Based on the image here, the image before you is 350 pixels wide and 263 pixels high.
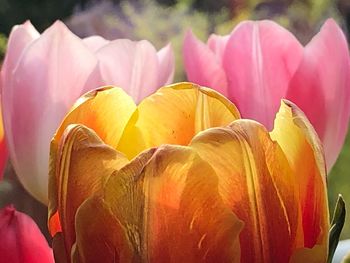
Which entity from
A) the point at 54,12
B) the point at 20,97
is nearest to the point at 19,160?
the point at 20,97

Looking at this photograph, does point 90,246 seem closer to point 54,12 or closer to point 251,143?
point 251,143

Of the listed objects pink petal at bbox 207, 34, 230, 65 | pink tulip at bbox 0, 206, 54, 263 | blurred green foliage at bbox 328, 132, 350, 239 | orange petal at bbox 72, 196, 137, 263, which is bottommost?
blurred green foliage at bbox 328, 132, 350, 239

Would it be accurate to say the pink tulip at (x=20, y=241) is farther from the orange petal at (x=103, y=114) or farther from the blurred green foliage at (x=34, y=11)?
the blurred green foliage at (x=34, y=11)

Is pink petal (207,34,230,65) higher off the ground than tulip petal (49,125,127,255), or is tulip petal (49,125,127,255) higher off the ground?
pink petal (207,34,230,65)

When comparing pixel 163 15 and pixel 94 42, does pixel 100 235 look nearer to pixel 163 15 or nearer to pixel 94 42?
pixel 94 42

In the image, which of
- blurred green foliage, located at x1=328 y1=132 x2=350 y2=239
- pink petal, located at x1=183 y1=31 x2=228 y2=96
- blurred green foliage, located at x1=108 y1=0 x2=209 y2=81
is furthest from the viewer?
blurred green foliage, located at x1=108 y1=0 x2=209 y2=81

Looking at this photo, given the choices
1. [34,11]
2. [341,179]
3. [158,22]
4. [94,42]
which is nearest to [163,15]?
[158,22]

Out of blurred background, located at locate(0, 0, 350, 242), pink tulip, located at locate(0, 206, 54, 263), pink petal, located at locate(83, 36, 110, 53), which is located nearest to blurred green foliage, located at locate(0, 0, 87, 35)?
blurred background, located at locate(0, 0, 350, 242)

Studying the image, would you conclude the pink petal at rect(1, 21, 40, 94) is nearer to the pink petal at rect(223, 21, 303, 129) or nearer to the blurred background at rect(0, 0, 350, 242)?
the pink petal at rect(223, 21, 303, 129)
